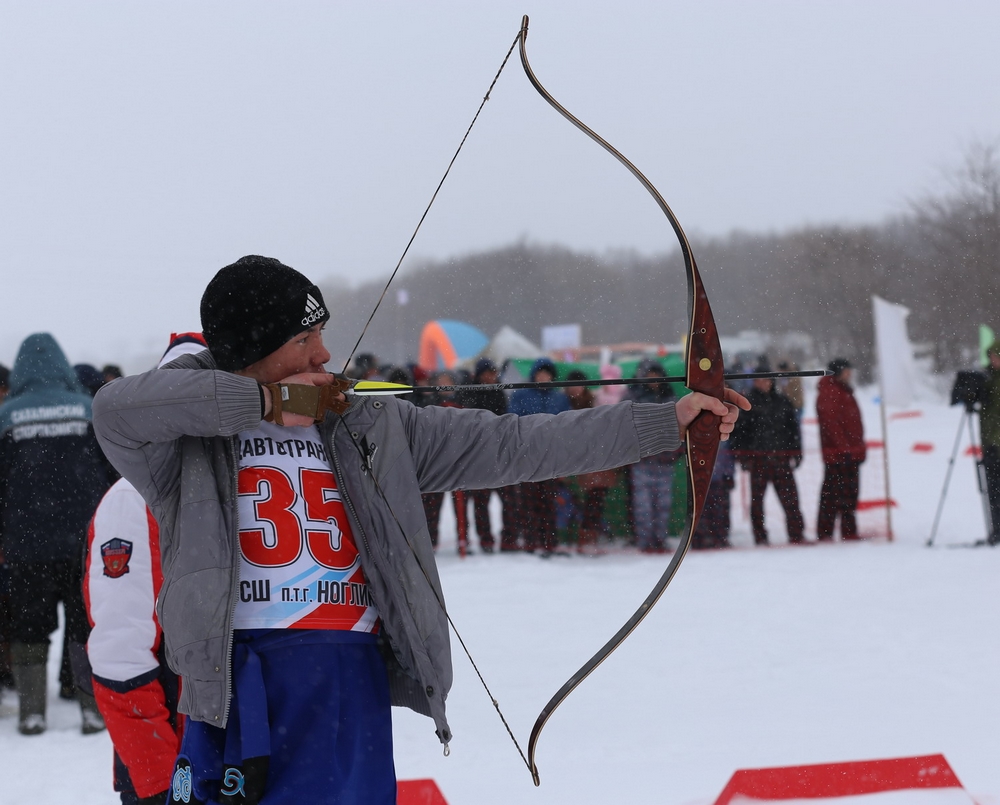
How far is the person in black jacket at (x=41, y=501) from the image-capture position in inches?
146

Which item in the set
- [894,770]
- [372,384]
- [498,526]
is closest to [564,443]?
[372,384]

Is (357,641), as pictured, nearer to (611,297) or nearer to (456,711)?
(456,711)

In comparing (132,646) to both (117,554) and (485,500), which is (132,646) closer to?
(117,554)

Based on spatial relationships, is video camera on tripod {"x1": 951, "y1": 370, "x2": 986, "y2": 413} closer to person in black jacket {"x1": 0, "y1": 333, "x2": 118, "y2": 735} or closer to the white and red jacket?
person in black jacket {"x1": 0, "y1": 333, "x2": 118, "y2": 735}

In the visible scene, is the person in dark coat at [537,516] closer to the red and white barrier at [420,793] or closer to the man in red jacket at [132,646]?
the red and white barrier at [420,793]

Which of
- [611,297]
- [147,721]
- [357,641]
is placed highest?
[611,297]

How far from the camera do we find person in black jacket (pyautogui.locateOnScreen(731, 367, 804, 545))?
7.07m

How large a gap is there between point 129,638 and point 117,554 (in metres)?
0.18

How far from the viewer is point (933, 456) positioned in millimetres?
12562

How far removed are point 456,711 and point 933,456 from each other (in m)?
10.7

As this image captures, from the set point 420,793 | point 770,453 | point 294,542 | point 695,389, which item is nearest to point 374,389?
point 294,542

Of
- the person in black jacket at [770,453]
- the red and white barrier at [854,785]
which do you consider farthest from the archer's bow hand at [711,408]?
the person in black jacket at [770,453]

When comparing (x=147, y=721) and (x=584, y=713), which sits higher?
(x=147, y=721)

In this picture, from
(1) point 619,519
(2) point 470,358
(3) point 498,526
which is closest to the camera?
(1) point 619,519
